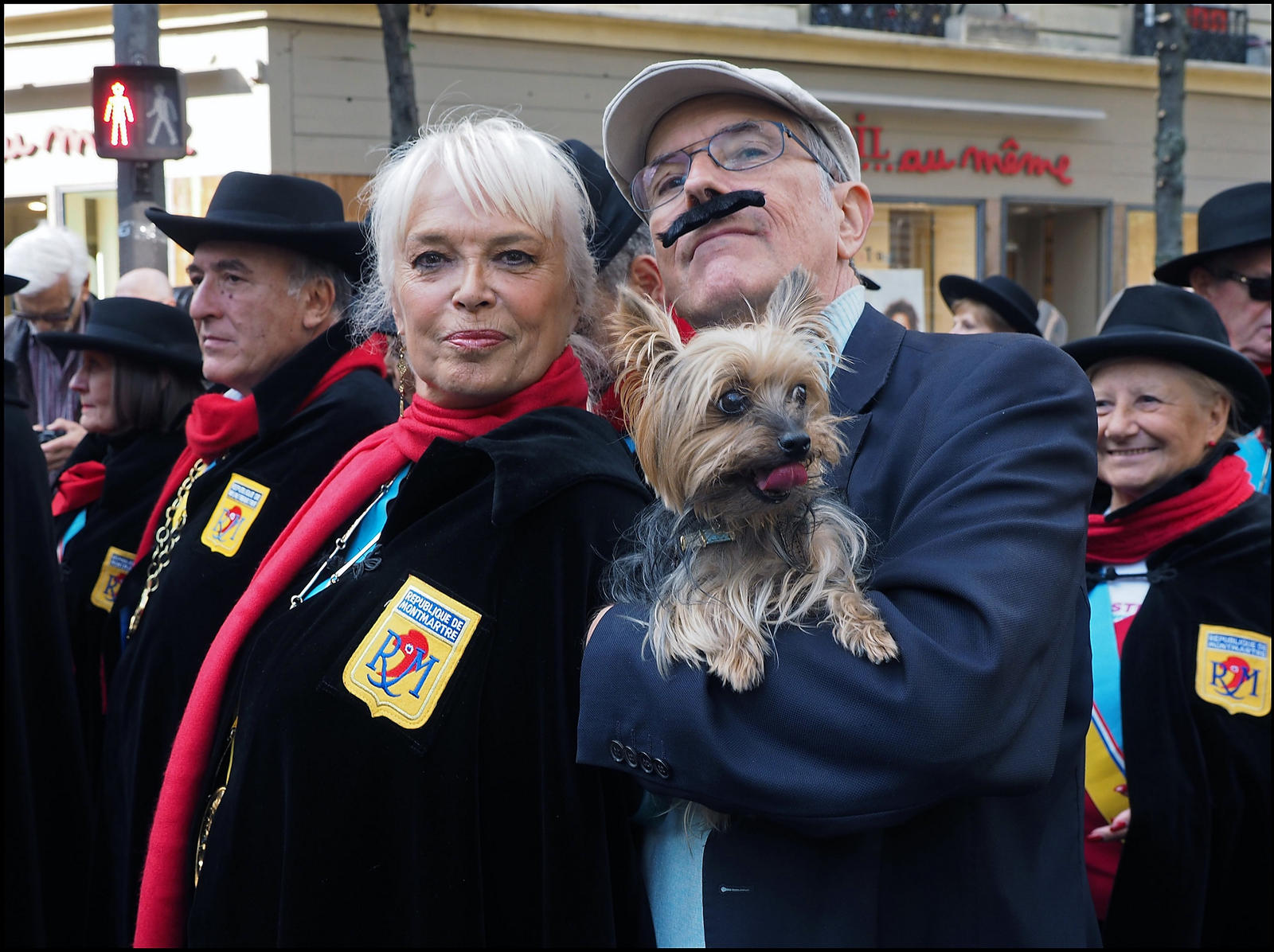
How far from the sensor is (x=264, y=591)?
279 centimetres

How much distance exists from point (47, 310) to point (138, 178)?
99 cm

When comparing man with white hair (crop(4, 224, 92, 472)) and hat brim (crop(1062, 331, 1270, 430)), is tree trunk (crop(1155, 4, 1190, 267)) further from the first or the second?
man with white hair (crop(4, 224, 92, 472))

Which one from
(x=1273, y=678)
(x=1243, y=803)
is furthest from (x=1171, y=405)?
(x=1243, y=803)

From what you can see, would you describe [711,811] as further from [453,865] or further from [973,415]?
[973,415]

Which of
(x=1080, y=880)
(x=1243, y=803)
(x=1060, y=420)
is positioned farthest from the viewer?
(x=1243, y=803)

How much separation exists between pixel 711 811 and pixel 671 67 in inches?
54.2

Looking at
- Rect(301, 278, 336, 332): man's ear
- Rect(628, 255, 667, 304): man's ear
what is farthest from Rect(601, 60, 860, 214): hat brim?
Rect(301, 278, 336, 332): man's ear

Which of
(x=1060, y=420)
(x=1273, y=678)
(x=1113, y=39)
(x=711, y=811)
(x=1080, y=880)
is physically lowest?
(x=1273, y=678)

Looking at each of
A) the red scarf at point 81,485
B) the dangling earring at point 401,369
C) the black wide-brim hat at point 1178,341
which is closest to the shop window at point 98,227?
the red scarf at point 81,485

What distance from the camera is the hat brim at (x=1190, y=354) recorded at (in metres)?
3.64

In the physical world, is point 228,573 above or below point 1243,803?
above

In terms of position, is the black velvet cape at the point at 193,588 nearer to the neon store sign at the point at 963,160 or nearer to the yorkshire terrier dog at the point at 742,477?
the yorkshire terrier dog at the point at 742,477

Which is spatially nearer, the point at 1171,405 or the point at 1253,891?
the point at 1253,891

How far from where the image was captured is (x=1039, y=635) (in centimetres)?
161
